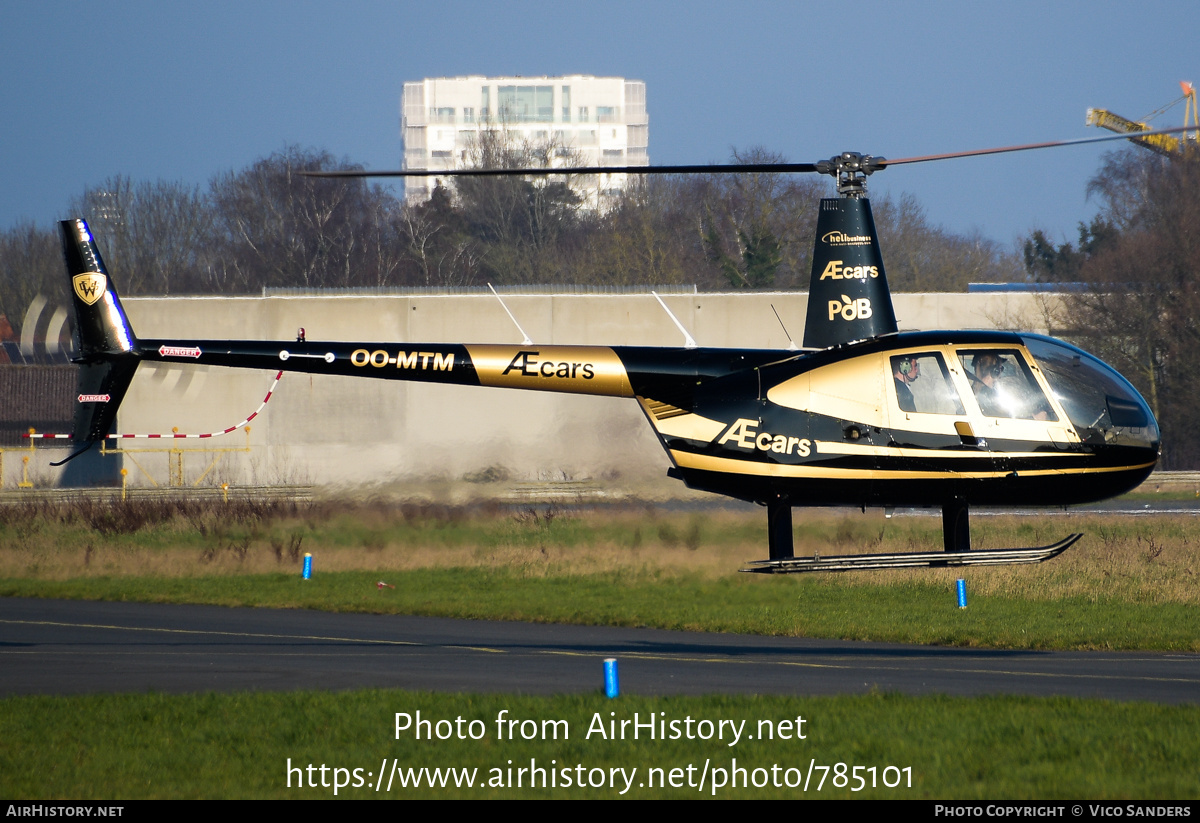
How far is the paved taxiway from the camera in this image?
12477 mm

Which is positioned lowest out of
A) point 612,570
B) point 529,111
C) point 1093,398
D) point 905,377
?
point 612,570

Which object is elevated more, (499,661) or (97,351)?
(97,351)

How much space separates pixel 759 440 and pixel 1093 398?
350cm

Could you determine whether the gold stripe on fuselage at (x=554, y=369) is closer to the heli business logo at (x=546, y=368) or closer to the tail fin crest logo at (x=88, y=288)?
the heli business logo at (x=546, y=368)

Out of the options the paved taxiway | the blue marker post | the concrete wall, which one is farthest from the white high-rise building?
the blue marker post

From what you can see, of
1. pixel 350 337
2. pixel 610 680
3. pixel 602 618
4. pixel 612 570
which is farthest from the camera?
pixel 350 337

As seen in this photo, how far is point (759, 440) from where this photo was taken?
13.4 m

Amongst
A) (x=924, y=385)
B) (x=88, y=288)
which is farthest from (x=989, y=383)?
(x=88, y=288)

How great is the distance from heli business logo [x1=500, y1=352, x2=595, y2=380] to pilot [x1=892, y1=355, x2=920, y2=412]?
3.47 metres

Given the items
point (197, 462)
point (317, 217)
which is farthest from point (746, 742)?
point (317, 217)

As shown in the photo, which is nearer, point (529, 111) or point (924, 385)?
point (924, 385)

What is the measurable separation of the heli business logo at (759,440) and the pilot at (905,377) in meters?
1.09

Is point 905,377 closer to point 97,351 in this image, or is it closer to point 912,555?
point 912,555

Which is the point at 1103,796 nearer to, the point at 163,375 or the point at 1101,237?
the point at 163,375
